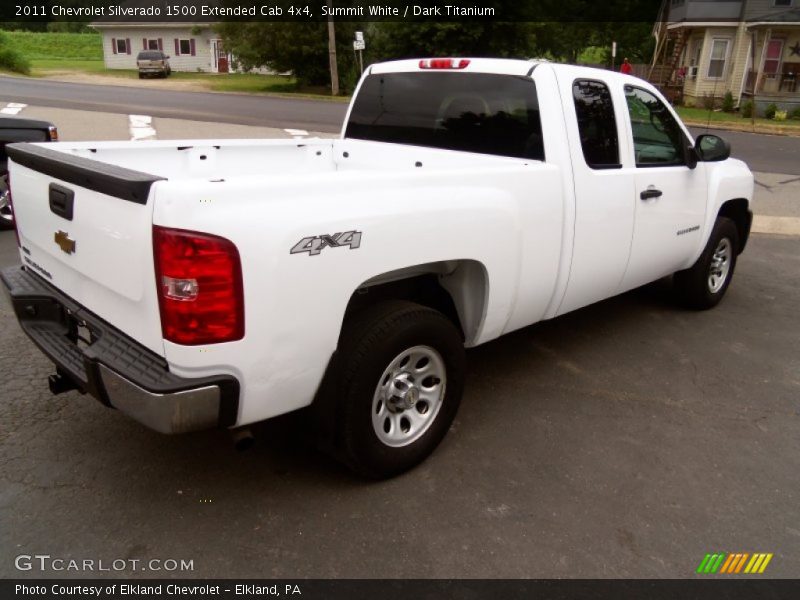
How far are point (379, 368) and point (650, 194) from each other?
243 centimetres

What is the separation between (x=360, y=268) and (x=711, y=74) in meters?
32.1

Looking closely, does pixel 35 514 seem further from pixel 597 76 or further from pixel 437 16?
pixel 437 16

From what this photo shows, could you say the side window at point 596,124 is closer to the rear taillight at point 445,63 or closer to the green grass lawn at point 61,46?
the rear taillight at point 445,63

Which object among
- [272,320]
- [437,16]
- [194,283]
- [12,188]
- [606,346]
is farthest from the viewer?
[437,16]

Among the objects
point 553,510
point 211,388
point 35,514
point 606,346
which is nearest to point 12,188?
point 35,514

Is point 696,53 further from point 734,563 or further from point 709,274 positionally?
point 734,563

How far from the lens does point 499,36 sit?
3334cm

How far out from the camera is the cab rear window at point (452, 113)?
3791 mm

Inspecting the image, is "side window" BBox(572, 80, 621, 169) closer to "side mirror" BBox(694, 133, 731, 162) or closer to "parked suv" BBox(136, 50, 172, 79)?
"side mirror" BBox(694, 133, 731, 162)

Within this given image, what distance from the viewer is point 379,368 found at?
2.84 metres

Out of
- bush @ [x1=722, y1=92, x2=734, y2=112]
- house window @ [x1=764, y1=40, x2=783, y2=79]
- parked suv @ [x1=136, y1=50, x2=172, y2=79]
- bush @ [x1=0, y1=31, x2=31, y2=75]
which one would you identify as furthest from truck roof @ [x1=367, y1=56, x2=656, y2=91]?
parked suv @ [x1=136, y1=50, x2=172, y2=79]

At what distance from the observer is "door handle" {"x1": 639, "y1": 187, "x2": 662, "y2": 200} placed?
4203 mm

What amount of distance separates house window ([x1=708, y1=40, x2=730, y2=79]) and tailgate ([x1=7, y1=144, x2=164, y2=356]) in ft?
105

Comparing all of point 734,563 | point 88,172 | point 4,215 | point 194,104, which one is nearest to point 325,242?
point 88,172
